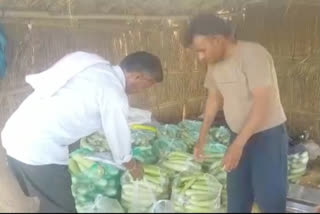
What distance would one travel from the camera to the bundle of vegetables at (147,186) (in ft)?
9.75

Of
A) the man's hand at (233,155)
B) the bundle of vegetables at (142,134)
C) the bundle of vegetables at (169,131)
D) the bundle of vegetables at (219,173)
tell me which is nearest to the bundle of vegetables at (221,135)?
the bundle of vegetables at (169,131)

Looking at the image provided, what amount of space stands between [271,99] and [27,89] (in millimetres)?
2451

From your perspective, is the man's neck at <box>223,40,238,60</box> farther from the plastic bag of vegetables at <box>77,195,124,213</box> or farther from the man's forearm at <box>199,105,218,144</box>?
the plastic bag of vegetables at <box>77,195,124,213</box>

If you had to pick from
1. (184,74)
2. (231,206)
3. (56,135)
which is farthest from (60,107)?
(184,74)

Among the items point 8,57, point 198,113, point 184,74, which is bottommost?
point 198,113

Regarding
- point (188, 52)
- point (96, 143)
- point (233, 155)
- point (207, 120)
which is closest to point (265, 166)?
point (233, 155)

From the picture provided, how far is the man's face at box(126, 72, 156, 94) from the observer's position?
3.31 meters

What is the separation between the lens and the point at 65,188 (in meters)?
3.41

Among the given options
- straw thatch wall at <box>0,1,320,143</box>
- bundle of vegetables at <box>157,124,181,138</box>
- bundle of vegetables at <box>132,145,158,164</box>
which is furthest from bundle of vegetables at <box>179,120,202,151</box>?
straw thatch wall at <box>0,1,320,143</box>

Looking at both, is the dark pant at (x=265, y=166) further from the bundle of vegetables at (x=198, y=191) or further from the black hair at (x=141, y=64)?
the black hair at (x=141, y=64)

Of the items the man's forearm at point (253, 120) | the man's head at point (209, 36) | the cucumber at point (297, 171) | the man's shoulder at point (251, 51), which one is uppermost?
the man's head at point (209, 36)

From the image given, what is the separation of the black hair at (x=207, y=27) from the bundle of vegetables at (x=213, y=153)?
1.18 metres

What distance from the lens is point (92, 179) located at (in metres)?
3.23

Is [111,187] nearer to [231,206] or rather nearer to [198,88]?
[231,206]
